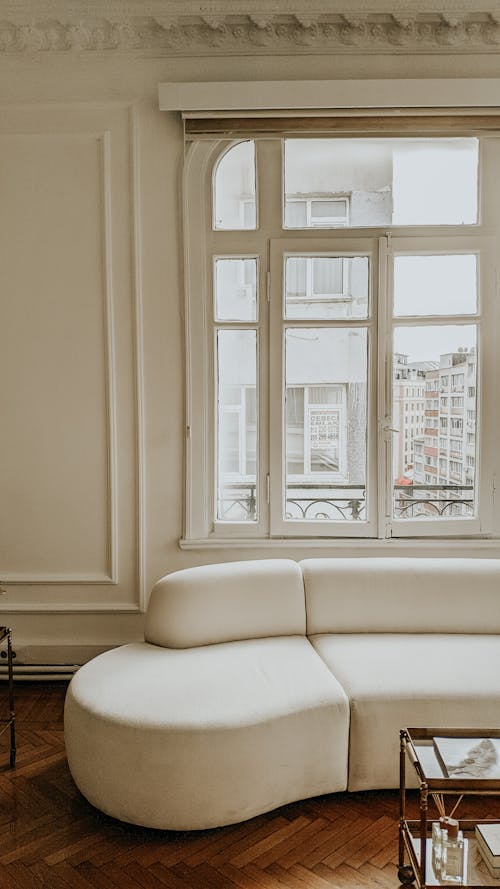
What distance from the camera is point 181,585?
267cm

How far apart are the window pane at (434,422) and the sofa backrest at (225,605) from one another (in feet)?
2.70

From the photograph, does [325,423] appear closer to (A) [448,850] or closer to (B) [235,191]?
(B) [235,191]

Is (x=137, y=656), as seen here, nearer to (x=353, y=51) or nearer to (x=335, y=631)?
(x=335, y=631)

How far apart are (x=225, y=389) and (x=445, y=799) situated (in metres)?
Answer: 1.88

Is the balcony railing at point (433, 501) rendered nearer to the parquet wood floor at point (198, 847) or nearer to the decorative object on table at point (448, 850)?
the parquet wood floor at point (198, 847)

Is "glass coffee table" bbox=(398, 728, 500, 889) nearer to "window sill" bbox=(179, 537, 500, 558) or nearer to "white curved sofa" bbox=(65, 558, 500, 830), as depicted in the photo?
"white curved sofa" bbox=(65, 558, 500, 830)

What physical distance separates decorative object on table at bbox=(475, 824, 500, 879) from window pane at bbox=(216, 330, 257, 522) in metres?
1.76

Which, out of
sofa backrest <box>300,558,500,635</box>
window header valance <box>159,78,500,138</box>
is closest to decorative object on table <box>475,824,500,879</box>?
sofa backrest <box>300,558,500,635</box>

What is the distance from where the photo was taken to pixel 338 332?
127 inches

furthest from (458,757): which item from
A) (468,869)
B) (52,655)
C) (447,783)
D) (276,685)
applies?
(52,655)

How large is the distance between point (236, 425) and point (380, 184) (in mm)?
1296

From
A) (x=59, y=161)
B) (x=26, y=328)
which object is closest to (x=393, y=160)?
(x=59, y=161)

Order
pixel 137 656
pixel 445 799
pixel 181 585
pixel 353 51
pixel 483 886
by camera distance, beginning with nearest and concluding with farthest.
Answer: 1. pixel 483 886
2. pixel 445 799
3. pixel 137 656
4. pixel 181 585
5. pixel 353 51

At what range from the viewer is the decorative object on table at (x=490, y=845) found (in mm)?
1622
